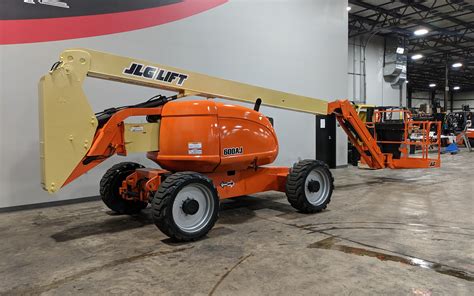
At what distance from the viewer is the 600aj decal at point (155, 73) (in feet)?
13.1

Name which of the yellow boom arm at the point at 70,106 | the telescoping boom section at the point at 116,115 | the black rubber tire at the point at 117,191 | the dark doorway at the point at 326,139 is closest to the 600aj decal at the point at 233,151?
the telescoping boom section at the point at 116,115

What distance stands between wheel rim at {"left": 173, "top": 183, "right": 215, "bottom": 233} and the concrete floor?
0.19m

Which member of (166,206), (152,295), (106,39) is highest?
(106,39)

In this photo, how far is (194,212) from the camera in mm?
3793

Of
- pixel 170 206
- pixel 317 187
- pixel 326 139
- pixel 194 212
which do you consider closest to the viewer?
pixel 170 206

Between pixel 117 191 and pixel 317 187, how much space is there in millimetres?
2768

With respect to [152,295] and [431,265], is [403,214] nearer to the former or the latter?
[431,265]

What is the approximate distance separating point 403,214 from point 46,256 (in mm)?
4407

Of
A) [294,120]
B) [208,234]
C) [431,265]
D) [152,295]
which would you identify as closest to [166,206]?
[208,234]

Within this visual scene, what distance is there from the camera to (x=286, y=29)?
8758 mm

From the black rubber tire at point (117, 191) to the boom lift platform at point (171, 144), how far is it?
1 centimetres

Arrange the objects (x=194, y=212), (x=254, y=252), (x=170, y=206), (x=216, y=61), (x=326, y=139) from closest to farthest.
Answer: (x=254, y=252), (x=170, y=206), (x=194, y=212), (x=216, y=61), (x=326, y=139)

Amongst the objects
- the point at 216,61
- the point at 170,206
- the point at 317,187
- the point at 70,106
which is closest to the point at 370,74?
the point at 216,61

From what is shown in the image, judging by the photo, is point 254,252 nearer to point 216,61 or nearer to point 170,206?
point 170,206
